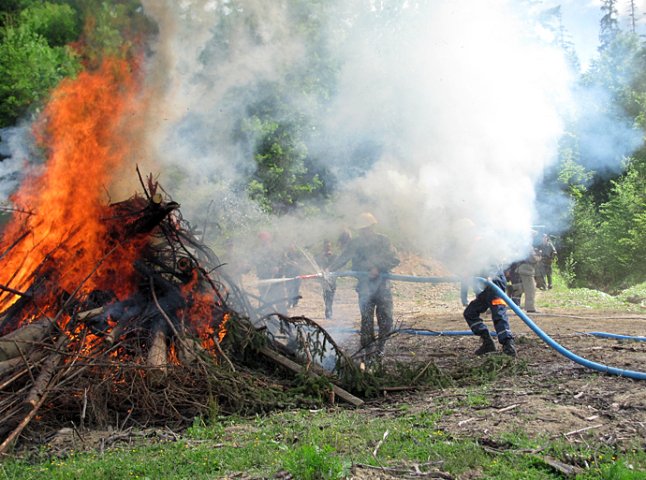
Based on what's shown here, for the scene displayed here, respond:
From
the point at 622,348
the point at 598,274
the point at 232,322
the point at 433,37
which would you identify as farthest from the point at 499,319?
the point at 598,274

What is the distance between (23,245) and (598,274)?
21972 millimetres

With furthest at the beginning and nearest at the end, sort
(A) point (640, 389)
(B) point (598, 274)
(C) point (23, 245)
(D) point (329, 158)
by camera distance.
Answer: (B) point (598, 274)
(D) point (329, 158)
(C) point (23, 245)
(A) point (640, 389)

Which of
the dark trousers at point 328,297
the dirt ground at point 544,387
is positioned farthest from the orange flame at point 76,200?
the dark trousers at point 328,297

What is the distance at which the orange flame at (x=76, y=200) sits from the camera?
22.7 ft

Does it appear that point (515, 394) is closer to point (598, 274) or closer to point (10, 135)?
point (10, 135)

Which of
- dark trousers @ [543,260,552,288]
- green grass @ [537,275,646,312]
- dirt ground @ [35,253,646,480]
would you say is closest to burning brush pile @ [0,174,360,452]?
dirt ground @ [35,253,646,480]

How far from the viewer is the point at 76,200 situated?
7230mm

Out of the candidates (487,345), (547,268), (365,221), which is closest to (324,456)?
(487,345)

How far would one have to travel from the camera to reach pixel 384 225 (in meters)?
13.3

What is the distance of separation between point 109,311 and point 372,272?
4005 mm

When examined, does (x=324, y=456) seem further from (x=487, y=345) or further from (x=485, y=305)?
(x=485, y=305)

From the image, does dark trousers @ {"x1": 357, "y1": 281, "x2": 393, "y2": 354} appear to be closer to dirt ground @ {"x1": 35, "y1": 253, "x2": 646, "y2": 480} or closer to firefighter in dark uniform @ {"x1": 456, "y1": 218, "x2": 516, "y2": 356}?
dirt ground @ {"x1": 35, "y1": 253, "x2": 646, "y2": 480}

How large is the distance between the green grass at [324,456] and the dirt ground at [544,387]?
0.31m

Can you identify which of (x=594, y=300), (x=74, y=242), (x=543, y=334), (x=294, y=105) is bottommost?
(x=543, y=334)
